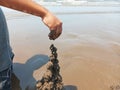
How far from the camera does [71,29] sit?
25.9ft

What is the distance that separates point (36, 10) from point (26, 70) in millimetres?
2206

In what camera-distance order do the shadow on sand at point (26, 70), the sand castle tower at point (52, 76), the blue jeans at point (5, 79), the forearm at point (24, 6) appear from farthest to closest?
1. the shadow on sand at point (26, 70)
2. the sand castle tower at point (52, 76)
3. the blue jeans at point (5, 79)
4. the forearm at point (24, 6)

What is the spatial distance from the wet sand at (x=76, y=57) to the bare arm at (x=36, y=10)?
166 centimetres

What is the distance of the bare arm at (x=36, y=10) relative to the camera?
2264 millimetres

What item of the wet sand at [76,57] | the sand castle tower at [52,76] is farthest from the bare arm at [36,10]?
the wet sand at [76,57]

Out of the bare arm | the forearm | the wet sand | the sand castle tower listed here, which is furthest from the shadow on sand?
the forearm

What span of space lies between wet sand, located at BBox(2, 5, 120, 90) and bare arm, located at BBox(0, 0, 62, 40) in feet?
5.44

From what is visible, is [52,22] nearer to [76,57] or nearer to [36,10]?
[36,10]

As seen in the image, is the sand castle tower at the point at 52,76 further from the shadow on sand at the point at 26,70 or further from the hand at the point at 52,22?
the hand at the point at 52,22

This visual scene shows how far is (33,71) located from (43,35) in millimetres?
2599

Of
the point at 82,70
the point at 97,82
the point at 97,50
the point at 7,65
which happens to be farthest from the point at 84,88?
the point at 97,50

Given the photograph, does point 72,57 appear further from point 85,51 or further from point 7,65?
point 7,65

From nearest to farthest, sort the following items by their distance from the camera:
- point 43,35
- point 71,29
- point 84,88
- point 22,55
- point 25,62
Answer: point 84,88 < point 25,62 < point 22,55 < point 43,35 < point 71,29

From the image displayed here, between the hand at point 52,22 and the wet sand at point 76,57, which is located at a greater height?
the hand at point 52,22
